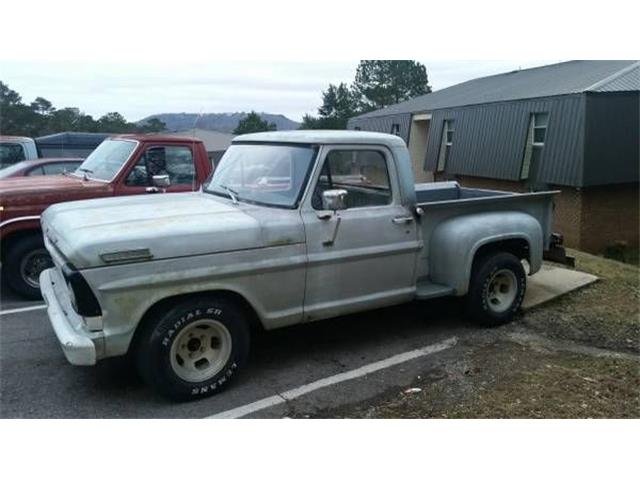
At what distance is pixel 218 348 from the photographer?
4.31m

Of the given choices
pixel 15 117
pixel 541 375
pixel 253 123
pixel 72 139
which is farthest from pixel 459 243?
pixel 15 117

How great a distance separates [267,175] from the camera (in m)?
4.93

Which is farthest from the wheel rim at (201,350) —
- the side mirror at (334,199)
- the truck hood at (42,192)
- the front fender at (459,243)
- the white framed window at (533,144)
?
the white framed window at (533,144)

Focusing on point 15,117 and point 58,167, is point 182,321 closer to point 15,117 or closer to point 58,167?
point 58,167

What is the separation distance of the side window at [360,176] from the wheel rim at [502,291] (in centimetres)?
166

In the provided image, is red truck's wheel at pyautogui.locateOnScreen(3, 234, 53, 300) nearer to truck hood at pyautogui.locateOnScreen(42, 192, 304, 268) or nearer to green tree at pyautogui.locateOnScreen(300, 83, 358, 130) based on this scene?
truck hood at pyautogui.locateOnScreen(42, 192, 304, 268)

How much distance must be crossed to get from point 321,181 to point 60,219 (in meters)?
2.15

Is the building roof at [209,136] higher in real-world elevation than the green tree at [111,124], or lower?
lower

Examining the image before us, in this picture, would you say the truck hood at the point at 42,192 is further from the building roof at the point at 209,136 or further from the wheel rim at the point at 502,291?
the wheel rim at the point at 502,291

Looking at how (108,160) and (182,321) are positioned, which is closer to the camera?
(182,321)

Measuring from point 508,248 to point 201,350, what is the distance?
141 inches

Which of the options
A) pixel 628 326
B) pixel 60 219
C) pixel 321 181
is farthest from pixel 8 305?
pixel 628 326

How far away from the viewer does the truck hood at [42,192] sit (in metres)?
6.38

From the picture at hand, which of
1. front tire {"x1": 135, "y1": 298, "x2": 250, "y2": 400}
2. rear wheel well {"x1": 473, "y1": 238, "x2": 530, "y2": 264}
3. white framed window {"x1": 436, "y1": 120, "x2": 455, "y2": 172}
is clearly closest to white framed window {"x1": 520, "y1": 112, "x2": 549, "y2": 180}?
white framed window {"x1": 436, "y1": 120, "x2": 455, "y2": 172}
